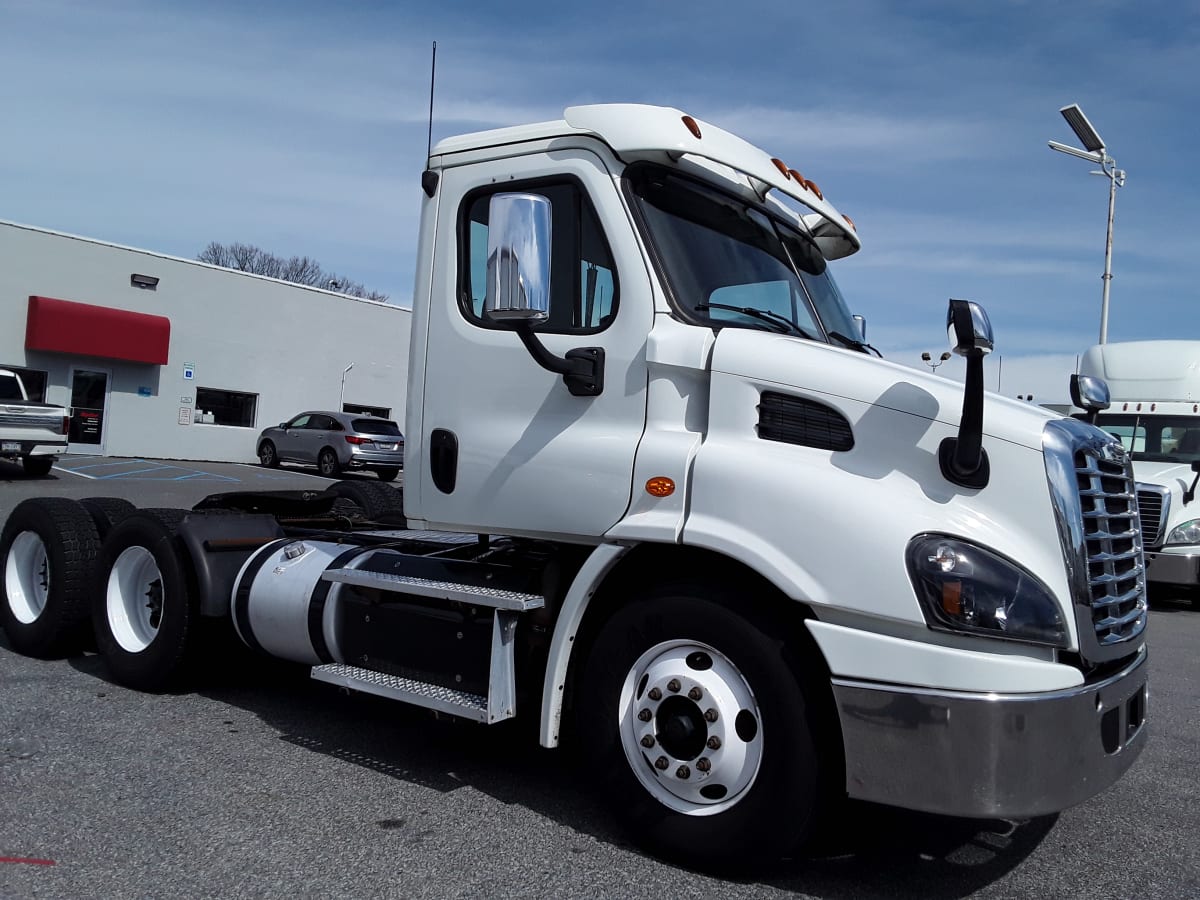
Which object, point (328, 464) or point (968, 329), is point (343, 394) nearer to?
point (328, 464)

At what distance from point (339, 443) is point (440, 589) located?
70.8ft

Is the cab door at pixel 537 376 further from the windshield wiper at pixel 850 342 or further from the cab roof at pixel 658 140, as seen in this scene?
the windshield wiper at pixel 850 342

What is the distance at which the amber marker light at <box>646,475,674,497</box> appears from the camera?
3.72 meters

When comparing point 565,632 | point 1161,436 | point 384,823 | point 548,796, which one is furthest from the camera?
point 1161,436

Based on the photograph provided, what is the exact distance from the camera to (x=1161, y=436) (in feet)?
44.1

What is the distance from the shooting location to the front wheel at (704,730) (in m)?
3.43

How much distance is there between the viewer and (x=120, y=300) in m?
26.5

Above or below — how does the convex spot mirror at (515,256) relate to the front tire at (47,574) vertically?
above

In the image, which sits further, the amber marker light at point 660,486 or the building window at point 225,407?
the building window at point 225,407

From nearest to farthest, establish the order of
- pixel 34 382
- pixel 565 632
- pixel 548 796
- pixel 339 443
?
pixel 565 632
pixel 548 796
pixel 339 443
pixel 34 382

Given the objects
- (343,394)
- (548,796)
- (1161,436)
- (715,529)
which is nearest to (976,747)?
(715,529)

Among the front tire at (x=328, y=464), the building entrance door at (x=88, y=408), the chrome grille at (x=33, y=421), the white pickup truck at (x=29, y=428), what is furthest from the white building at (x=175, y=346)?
the chrome grille at (x=33, y=421)

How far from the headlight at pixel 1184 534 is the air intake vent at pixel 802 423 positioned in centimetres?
999

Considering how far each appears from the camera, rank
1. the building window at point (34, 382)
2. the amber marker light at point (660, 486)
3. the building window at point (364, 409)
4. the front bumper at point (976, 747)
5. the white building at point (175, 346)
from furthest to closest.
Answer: the building window at point (364, 409), the building window at point (34, 382), the white building at point (175, 346), the amber marker light at point (660, 486), the front bumper at point (976, 747)
